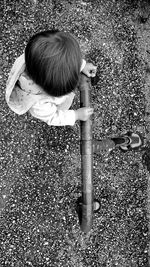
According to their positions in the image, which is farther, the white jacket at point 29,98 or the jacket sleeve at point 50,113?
the jacket sleeve at point 50,113

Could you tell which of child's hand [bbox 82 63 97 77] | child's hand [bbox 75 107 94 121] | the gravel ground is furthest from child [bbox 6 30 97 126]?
the gravel ground

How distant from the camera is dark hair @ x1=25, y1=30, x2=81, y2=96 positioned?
124cm

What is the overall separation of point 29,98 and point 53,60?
299 millimetres

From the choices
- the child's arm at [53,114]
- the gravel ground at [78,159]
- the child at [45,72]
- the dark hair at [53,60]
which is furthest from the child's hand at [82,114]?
the gravel ground at [78,159]

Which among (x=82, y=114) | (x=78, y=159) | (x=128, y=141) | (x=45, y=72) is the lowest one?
(x=78, y=159)

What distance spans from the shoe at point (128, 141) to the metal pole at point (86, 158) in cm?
41

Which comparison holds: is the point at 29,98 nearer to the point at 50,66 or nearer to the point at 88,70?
the point at 50,66

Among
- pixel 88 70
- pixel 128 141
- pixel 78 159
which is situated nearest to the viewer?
pixel 88 70

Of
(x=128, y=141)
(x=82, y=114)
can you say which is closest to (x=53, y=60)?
(x=82, y=114)

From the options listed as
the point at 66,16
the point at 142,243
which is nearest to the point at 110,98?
the point at 66,16

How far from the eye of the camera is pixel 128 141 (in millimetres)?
2088

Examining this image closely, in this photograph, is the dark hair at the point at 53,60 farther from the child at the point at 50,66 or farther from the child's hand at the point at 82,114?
the child's hand at the point at 82,114

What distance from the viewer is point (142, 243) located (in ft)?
7.10

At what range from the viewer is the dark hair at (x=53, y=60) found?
1.24m
